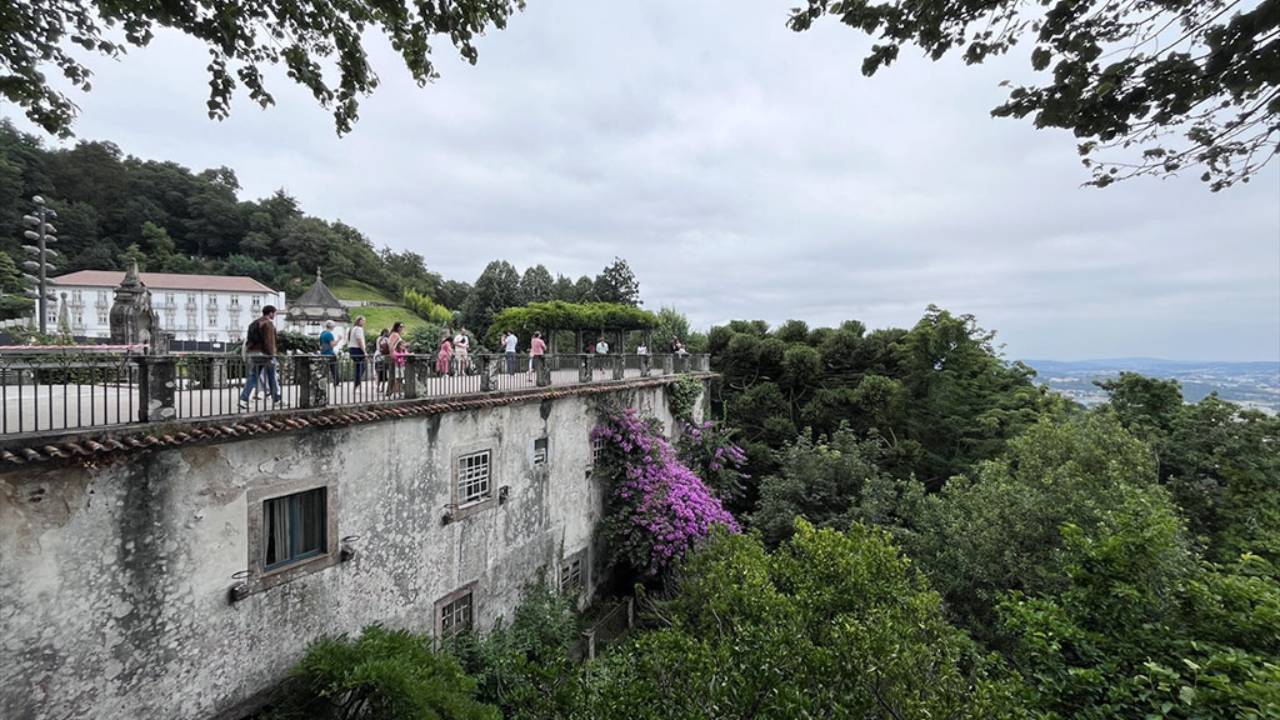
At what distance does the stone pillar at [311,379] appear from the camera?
296 inches

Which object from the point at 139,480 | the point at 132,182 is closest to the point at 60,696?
the point at 139,480

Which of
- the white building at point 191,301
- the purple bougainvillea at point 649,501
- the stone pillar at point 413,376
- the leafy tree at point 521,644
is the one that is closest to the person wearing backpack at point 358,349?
the stone pillar at point 413,376

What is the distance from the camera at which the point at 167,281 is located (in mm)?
54156

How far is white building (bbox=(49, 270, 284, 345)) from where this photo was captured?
49.3 m

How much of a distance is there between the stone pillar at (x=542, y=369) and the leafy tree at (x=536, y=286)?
127ft

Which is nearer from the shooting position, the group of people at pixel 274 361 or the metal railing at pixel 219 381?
the metal railing at pixel 219 381

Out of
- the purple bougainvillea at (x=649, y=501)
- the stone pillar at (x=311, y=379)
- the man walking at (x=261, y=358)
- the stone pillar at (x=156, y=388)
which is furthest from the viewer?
the purple bougainvillea at (x=649, y=501)

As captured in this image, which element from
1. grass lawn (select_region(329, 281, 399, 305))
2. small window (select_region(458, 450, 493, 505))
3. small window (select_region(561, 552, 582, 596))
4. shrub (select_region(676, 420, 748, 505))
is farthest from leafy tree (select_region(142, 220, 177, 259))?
small window (select_region(458, 450, 493, 505))

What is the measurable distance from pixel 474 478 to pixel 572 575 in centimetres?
486

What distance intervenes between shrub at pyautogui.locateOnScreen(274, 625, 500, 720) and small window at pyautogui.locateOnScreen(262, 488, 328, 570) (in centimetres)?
135

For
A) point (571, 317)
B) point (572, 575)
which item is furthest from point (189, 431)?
point (571, 317)

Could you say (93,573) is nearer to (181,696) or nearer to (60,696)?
(60,696)

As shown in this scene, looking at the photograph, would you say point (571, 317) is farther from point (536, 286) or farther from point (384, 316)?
point (384, 316)

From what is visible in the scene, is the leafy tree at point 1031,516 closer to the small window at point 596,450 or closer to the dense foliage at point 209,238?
the small window at point 596,450
